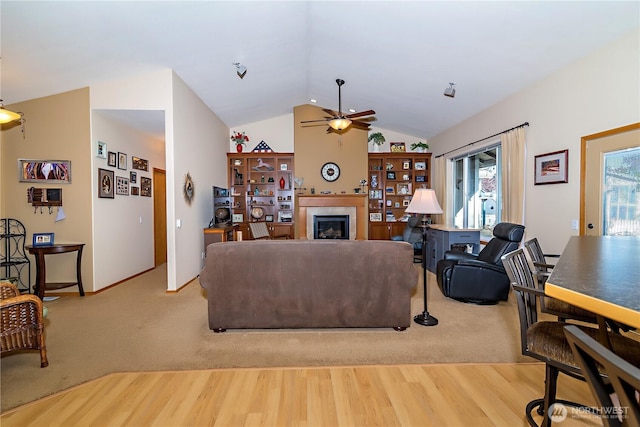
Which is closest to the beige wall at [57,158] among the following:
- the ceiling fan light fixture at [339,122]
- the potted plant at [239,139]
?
the ceiling fan light fixture at [339,122]

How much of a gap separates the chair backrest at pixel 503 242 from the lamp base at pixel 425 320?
1297 millimetres

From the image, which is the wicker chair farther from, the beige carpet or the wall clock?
the wall clock

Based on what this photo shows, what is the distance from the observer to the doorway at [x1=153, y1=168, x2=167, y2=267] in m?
6.52

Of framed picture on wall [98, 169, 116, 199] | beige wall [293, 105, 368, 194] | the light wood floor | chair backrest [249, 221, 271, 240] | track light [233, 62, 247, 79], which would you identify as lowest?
the light wood floor

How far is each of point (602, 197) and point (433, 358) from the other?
2.67 m

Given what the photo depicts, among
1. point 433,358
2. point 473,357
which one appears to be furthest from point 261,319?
point 473,357

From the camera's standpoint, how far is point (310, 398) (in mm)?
2041

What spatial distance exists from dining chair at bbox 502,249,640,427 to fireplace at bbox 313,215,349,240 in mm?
5919

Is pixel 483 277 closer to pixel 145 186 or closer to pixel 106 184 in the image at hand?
pixel 106 184

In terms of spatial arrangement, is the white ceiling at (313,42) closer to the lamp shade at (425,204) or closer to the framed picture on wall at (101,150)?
the framed picture on wall at (101,150)

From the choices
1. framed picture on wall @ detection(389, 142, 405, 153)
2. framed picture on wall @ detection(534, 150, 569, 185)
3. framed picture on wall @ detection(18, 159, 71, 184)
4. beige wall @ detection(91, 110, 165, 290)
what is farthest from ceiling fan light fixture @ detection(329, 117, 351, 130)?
framed picture on wall @ detection(18, 159, 71, 184)

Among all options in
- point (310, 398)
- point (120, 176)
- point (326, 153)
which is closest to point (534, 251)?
point (310, 398)

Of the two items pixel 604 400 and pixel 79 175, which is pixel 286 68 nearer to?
pixel 79 175

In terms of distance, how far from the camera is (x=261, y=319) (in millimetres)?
3074
